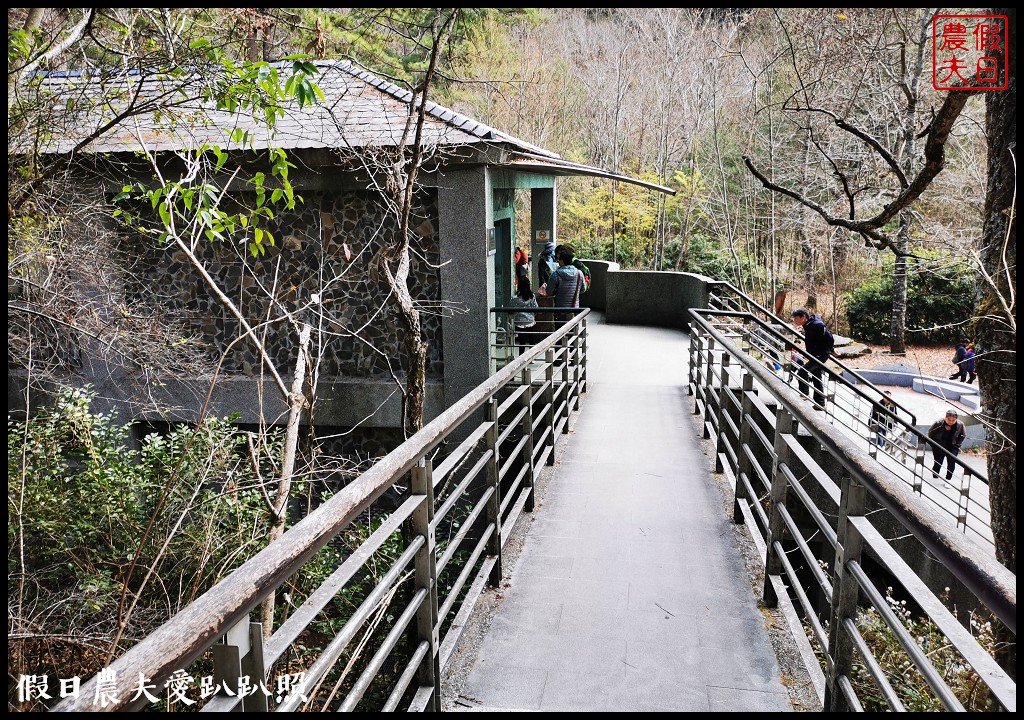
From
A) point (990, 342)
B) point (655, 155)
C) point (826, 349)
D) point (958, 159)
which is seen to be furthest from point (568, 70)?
point (990, 342)

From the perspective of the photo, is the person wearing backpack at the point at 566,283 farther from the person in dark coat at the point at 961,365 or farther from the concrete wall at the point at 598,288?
the person in dark coat at the point at 961,365

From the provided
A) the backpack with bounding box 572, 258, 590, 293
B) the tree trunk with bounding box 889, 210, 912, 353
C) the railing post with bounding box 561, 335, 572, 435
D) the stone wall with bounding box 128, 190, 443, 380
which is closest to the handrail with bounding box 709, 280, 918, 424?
the backpack with bounding box 572, 258, 590, 293

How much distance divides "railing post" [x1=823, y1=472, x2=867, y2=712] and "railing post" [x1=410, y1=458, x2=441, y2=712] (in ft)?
4.41

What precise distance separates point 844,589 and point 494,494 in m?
1.88

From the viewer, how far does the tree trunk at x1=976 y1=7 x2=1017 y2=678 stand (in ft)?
17.8

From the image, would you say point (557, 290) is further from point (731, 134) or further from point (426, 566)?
point (731, 134)

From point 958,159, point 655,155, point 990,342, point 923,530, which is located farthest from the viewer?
point 655,155

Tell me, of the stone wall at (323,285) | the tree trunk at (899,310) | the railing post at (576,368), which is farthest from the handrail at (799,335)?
the tree trunk at (899,310)

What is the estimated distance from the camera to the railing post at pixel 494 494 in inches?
149

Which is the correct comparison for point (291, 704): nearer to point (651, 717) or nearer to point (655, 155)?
point (651, 717)

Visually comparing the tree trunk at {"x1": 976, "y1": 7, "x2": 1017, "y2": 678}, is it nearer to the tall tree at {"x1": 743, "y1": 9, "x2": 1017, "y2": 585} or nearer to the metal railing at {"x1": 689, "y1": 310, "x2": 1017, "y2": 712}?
the tall tree at {"x1": 743, "y1": 9, "x2": 1017, "y2": 585}

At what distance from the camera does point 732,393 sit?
530 centimetres

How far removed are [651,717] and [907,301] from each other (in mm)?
22352

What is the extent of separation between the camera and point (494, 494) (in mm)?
3912
